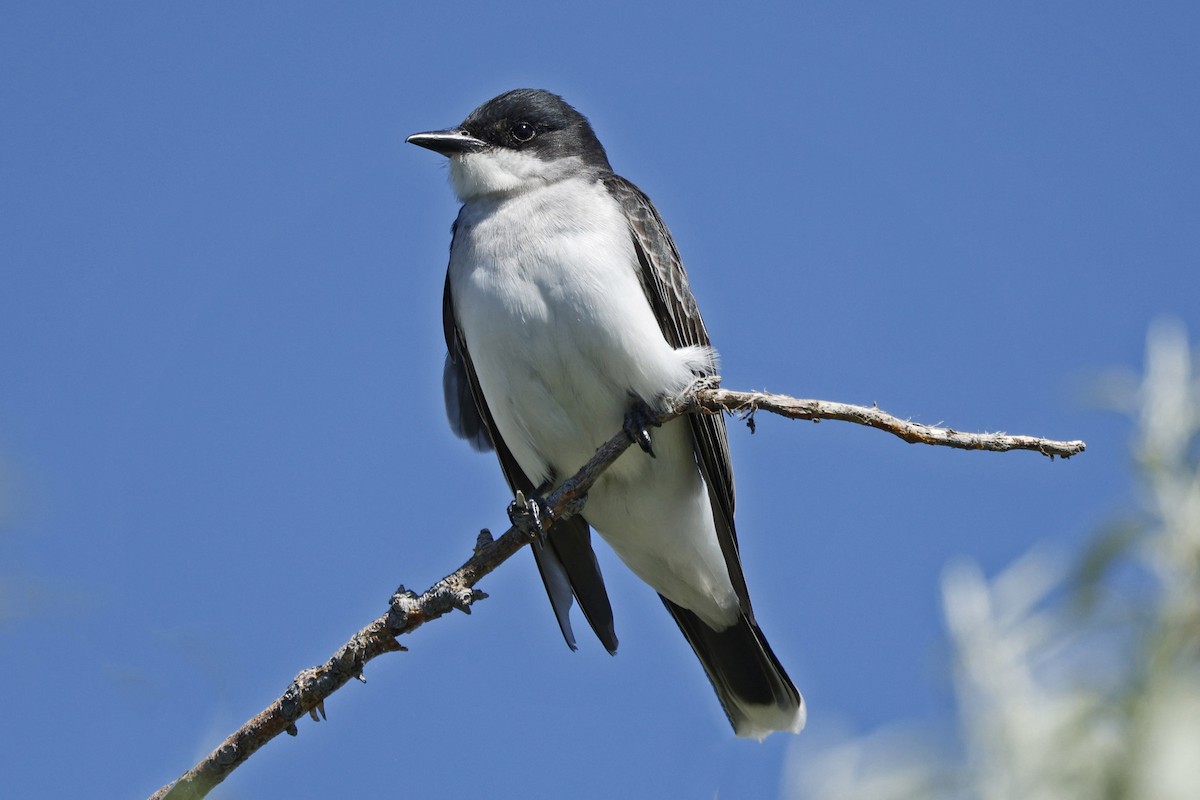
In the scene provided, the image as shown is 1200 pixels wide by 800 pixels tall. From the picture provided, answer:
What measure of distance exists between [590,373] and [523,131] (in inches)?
79.7

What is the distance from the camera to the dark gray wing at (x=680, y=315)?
657cm

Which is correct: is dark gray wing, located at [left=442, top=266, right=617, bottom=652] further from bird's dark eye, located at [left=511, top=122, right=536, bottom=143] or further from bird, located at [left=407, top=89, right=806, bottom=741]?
bird's dark eye, located at [left=511, top=122, right=536, bottom=143]

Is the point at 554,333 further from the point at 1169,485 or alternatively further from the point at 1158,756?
the point at 1158,756

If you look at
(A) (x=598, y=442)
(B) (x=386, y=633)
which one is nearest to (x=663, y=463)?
(A) (x=598, y=442)

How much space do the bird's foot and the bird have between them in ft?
1.44

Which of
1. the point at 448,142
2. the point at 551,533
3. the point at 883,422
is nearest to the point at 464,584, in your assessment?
the point at 883,422

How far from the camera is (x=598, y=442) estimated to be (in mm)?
6449

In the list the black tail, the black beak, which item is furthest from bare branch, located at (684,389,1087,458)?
the black beak

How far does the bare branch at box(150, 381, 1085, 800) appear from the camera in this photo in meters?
3.72

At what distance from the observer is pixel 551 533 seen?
273 inches

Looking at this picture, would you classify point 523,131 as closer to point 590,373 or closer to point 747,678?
point 590,373

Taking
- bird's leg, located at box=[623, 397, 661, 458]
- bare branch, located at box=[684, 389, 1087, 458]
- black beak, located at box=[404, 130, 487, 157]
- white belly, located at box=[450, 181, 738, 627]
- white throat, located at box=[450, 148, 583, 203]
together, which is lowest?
bare branch, located at box=[684, 389, 1087, 458]

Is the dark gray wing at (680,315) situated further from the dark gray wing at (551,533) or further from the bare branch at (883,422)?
the bare branch at (883,422)

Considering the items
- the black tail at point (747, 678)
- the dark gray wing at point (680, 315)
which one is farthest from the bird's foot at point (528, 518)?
the black tail at point (747, 678)
